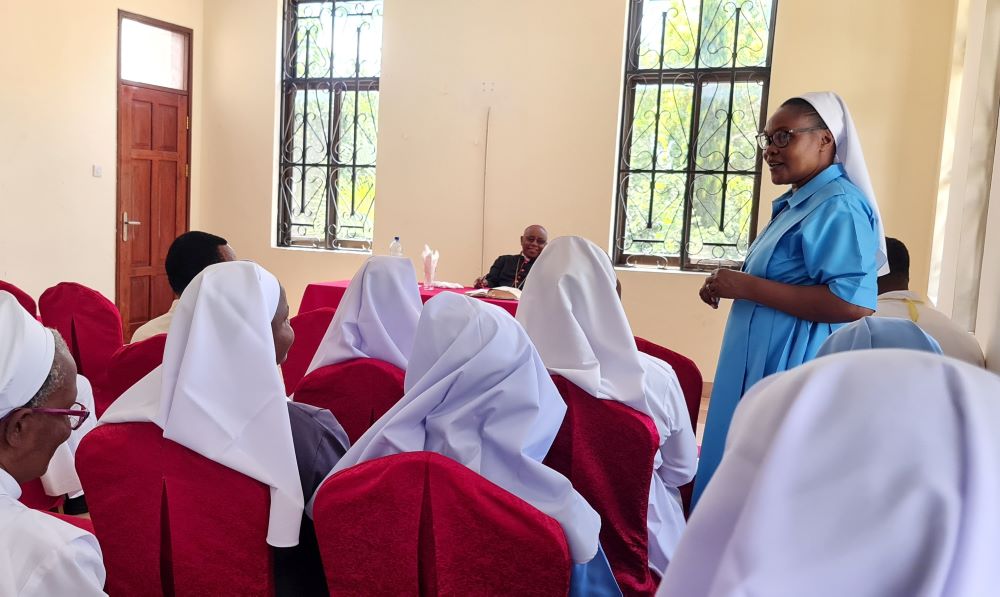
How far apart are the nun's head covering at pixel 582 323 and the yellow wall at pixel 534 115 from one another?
388cm

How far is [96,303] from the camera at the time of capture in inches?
118

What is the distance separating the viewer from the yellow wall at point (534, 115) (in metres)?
5.49

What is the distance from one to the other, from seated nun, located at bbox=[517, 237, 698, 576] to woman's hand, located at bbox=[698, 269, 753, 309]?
259mm

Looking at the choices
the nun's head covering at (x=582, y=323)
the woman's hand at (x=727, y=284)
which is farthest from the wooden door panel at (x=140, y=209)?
the woman's hand at (x=727, y=284)

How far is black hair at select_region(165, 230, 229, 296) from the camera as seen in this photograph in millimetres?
3164

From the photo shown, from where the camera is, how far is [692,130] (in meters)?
6.17

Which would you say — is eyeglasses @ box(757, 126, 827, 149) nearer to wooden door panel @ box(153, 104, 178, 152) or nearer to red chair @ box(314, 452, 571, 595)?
red chair @ box(314, 452, 571, 595)

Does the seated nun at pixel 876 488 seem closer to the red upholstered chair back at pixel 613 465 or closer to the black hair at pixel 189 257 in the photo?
the red upholstered chair back at pixel 613 465

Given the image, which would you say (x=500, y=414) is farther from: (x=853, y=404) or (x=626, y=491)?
(x=853, y=404)

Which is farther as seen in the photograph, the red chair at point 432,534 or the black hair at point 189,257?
the black hair at point 189,257

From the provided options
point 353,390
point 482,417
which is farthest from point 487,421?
point 353,390

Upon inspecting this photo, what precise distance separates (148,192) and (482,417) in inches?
260

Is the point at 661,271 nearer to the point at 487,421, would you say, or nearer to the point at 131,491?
the point at 487,421

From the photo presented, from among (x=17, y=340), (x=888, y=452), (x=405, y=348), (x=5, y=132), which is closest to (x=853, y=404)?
(x=888, y=452)
